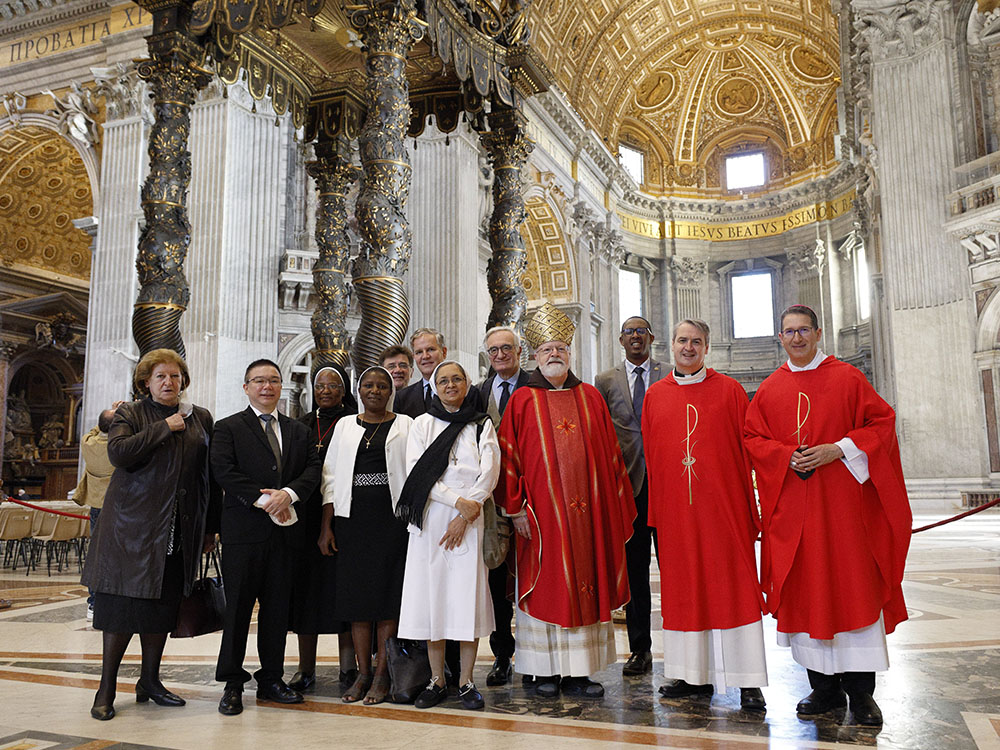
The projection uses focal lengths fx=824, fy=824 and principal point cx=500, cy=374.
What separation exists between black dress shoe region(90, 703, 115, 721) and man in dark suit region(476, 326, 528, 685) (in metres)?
1.53

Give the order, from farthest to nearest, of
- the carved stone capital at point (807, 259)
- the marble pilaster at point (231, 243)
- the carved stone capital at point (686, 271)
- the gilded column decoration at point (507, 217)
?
the carved stone capital at point (686, 271), the carved stone capital at point (807, 259), the marble pilaster at point (231, 243), the gilded column decoration at point (507, 217)

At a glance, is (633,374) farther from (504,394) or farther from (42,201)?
(42,201)

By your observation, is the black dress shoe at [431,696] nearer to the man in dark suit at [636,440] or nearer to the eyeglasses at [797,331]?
the man in dark suit at [636,440]

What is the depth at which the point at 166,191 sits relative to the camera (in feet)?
18.0

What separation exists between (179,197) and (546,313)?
9.57 feet

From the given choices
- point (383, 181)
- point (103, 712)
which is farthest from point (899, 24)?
point (103, 712)

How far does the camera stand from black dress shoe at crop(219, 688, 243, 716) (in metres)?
3.18

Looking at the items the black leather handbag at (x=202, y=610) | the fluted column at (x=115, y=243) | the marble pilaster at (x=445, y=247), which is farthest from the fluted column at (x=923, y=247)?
the black leather handbag at (x=202, y=610)

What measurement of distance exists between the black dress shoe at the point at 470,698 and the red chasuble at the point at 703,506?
83cm

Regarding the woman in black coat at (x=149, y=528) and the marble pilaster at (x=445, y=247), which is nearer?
the woman in black coat at (x=149, y=528)

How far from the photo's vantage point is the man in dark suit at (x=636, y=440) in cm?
399

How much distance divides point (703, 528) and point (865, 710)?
0.88 meters

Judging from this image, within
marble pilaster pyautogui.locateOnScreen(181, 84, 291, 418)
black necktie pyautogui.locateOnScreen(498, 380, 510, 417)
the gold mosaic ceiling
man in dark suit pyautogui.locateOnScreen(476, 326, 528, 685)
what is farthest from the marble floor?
the gold mosaic ceiling

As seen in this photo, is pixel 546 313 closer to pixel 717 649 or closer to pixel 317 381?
pixel 317 381
